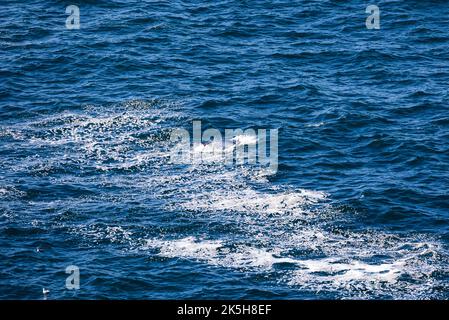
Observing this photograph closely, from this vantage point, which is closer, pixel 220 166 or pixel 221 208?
pixel 221 208

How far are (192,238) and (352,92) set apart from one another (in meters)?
34.9

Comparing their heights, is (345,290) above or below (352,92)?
below

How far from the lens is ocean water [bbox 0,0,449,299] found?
91.3m

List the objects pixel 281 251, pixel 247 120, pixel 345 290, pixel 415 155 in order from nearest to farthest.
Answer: pixel 345 290
pixel 281 251
pixel 415 155
pixel 247 120

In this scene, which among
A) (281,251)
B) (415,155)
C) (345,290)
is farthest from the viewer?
(415,155)

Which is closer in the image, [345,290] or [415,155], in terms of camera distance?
[345,290]

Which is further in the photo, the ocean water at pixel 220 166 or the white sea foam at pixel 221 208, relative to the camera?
the ocean water at pixel 220 166

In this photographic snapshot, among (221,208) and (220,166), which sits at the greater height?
(220,166)

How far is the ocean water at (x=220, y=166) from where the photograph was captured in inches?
3595

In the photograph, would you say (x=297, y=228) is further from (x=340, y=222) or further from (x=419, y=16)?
(x=419, y=16)

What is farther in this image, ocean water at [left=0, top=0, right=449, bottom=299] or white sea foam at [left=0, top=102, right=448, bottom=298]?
ocean water at [left=0, top=0, right=449, bottom=299]

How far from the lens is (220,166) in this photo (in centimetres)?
10975

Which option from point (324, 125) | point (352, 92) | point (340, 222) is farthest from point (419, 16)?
point (340, 222)

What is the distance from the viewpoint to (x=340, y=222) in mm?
98812
